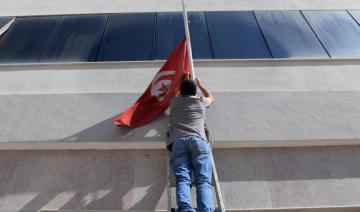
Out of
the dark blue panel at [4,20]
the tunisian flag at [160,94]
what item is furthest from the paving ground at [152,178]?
the dark blue panel at [4,20]

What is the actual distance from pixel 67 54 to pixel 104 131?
7.34 feet

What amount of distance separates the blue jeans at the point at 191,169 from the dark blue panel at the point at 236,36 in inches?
114

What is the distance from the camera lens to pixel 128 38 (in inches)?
259

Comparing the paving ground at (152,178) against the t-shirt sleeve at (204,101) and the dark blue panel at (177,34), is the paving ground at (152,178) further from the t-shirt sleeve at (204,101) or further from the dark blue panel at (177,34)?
the dark blue panel at (177,34)

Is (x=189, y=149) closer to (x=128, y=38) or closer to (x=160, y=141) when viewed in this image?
(x=160, y=141)

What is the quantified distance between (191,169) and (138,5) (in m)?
4.82

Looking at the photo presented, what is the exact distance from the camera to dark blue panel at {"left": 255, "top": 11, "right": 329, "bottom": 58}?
20.6 feet

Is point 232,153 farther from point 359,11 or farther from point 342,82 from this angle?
point 359,11

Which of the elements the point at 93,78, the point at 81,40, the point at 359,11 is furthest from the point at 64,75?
the point at 359,11

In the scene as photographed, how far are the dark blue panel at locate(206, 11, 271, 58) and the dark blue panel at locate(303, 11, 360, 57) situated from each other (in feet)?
4.26

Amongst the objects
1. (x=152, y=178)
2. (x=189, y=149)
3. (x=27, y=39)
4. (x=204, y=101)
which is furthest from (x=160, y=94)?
(x=27, y=39)

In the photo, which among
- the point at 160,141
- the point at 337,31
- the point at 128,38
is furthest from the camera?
the point at 337,31

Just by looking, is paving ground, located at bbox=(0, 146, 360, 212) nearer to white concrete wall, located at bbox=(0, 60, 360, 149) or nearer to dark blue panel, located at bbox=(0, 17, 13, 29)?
white concrete wall, located at bbox=(0, 60, 360, 149)

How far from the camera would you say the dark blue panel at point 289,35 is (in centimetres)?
629
